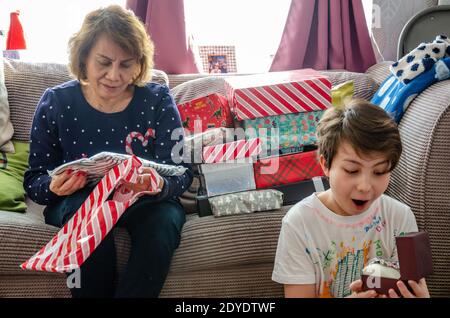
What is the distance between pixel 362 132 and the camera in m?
1.17

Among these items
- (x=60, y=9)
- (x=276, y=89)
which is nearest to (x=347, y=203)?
(x=276, y=89)

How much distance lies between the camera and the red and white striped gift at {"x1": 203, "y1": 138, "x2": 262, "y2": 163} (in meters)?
1.70

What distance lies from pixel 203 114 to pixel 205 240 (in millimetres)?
568

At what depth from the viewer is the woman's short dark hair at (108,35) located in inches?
58.5

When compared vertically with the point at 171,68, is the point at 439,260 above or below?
below

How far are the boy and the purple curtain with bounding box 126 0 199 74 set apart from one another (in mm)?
1218

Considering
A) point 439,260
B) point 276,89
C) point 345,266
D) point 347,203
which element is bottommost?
point 439,260

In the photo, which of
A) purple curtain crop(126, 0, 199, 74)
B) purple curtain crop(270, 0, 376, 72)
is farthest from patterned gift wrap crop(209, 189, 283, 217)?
purple curtain crop(270, 0, 376, 72)

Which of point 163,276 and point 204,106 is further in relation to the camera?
point 204,106

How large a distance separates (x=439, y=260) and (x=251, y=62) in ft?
4.90

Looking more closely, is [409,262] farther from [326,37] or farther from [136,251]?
[326,37]

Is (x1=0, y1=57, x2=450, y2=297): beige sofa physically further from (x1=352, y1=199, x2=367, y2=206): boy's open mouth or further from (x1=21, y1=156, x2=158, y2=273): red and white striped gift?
(x1=352, y1=199, x2=367, y2=206): boy's open mouth

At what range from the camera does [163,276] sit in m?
1.42
